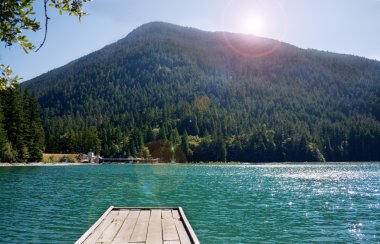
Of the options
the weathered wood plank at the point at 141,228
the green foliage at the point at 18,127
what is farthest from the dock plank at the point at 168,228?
the green foliage at the point at 18,127

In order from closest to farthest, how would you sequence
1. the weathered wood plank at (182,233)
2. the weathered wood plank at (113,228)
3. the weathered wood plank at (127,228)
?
1. the weathered wood plank at (182,233)
2. the weathered wood plank at (127,228)
3. the weathered wood plank at (113,228)

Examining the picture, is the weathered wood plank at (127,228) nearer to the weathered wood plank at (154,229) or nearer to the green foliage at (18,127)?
the weathered wood plank at (154,229)

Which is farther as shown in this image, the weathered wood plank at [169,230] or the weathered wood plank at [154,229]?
the weathered wood plank at [169,230]

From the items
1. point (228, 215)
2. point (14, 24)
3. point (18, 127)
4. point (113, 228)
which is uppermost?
point (18, 127)

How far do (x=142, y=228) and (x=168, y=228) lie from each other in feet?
3.67

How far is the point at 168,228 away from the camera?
54.8 feet

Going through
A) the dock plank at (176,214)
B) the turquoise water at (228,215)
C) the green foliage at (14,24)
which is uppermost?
the green foliage at (14,24)

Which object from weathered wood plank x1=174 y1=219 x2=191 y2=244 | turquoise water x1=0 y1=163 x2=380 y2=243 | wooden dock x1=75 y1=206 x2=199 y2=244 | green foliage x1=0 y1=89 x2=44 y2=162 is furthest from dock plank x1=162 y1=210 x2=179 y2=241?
green foliage x1=0 y1=89 x2=44 y2=162

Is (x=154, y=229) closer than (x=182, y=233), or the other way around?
(x=182, y=233)

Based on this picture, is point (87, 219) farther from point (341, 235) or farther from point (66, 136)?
point (66, 136)

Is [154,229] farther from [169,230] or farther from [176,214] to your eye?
[176,214]

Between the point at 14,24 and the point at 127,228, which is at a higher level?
the point at 14,24

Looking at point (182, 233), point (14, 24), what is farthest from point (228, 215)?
point (14, 24)

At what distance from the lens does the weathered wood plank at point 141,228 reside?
48.5 ft
